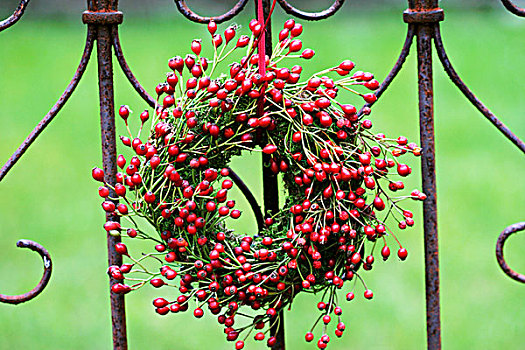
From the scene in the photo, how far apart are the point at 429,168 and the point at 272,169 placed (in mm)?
264

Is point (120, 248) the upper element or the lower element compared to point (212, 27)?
lower

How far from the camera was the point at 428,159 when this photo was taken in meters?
1.15

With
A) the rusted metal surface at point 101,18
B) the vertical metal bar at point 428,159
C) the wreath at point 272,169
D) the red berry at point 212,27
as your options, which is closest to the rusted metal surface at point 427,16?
the vertical metal bar at point 428,159

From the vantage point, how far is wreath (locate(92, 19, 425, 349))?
1029 millimetres

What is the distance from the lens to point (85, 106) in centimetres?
571

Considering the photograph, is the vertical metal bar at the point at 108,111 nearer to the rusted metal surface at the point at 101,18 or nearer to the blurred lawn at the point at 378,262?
the rusted metal surface at the point at 101,18

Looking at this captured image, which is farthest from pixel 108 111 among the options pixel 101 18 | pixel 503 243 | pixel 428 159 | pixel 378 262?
pixel 378 262

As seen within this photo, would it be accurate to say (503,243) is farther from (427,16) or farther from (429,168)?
(427,16)

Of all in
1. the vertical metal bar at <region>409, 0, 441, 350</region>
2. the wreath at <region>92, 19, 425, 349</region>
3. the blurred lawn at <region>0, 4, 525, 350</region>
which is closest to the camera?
the wreath at <region>92, 19, 425, 349</region>

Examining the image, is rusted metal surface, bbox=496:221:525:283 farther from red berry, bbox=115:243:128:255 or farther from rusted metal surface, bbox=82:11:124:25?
rusted metal surface, bbox=82:11:124:25

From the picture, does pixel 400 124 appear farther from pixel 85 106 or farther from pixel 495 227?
pixel 85 106

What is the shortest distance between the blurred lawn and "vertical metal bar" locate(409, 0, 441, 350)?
1505 mm

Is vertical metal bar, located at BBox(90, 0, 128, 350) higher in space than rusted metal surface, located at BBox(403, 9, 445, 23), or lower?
lower

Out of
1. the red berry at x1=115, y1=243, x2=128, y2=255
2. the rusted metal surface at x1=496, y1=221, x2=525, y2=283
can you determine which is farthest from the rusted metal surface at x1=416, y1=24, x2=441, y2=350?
the red berry at x1=115, y1=243, x2=128, y2=255
